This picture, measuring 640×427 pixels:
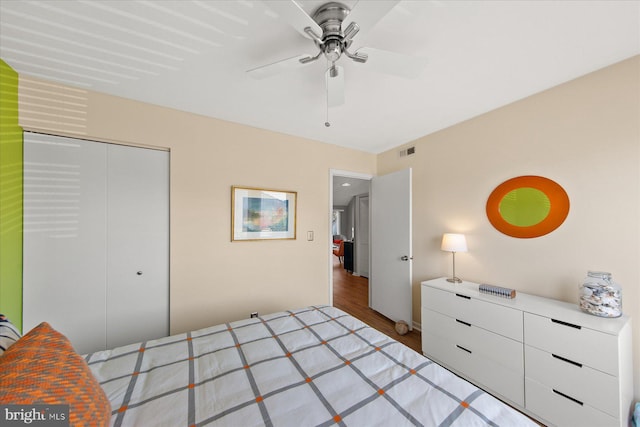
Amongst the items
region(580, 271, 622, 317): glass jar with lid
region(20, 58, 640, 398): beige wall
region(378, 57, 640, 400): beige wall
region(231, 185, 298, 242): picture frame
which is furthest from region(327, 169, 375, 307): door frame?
region(580, 271, 622, 317): glass jar with lid

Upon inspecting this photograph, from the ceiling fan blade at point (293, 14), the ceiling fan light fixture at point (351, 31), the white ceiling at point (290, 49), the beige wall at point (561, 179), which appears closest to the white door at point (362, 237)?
the beige wall at point (561, 179)

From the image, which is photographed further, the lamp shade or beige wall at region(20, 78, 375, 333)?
the lamp shade

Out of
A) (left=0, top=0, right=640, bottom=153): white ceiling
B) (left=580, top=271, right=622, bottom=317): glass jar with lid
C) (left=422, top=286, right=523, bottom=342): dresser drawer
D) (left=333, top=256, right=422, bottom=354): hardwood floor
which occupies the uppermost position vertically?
(left=0, top=0, right=640, bottom=153): white ceiling

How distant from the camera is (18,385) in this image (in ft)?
2.14

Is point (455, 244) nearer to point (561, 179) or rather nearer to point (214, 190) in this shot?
point (561, 179)

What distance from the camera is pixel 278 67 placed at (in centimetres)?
136

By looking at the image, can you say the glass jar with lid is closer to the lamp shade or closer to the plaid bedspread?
the lamp shade

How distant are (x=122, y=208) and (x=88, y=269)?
0.55 meters

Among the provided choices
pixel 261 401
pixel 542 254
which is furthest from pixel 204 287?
pixel 542 254

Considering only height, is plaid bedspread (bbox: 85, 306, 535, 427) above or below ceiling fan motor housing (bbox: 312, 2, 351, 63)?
below

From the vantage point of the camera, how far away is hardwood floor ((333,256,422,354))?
2.75 meters

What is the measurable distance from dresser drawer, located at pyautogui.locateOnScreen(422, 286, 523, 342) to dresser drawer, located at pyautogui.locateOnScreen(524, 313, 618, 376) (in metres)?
0.08

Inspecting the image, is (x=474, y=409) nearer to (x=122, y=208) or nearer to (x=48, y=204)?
(x=122, y=208)

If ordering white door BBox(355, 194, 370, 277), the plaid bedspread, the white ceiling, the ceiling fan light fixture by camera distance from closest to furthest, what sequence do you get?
the plaid bedspread
the ceiling fan light fixture
the white ceiling
white door BBox(355, 194, 370, 277)
